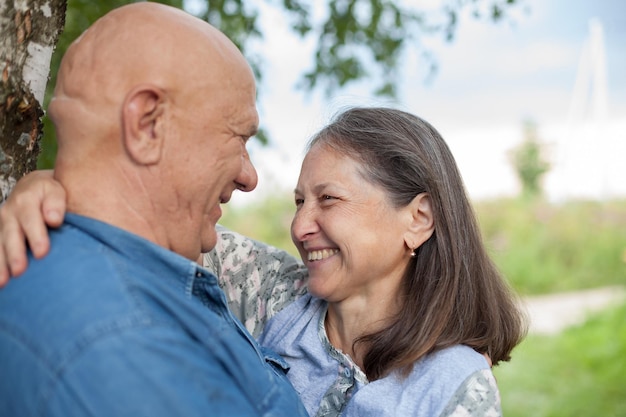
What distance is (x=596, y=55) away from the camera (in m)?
11.7

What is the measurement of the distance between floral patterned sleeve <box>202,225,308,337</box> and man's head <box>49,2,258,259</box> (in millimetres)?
722

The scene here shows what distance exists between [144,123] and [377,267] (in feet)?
3.06

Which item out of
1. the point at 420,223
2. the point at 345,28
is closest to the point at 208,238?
the point at 420,223

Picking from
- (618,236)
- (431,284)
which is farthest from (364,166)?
(618,236)

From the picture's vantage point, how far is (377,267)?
2264mm

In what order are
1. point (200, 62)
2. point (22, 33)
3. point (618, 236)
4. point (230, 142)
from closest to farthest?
1. point (200, 62)
2. point (230, 142)
3. point (22, 33)
4. point (618, 236)

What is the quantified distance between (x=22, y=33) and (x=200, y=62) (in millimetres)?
530

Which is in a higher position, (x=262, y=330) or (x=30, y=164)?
(x=30, y=164)

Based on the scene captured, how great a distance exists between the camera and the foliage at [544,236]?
29.3 ft

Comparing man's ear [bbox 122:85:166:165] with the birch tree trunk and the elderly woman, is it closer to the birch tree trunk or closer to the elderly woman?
the birch tree trunk

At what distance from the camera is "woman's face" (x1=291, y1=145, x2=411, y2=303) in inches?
88.0

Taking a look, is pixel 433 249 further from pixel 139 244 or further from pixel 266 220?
pixel 266 220

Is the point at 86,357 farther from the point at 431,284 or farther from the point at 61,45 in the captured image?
the point at 61,45

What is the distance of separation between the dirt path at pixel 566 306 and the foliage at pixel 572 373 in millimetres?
256
